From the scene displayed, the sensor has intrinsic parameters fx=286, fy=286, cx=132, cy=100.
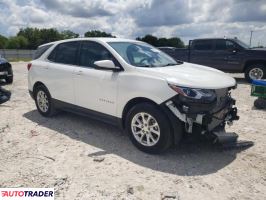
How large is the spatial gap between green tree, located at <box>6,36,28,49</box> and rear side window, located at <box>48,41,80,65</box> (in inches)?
3315

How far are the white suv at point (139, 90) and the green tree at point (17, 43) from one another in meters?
84.8

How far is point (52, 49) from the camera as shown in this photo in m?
6.07

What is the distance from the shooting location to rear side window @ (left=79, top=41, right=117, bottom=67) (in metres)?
4.89

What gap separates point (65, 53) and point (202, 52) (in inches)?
330

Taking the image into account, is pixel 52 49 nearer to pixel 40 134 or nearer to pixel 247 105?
pixel 40 134

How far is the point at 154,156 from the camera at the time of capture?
4273 millimetres

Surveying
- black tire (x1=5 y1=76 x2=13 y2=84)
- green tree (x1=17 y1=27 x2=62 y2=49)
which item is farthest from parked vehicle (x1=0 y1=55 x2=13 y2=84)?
green tree (x1=17 y1=27 x2=62 y2=49)

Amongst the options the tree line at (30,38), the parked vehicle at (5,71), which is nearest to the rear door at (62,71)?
the parked vehicle at (5,71)

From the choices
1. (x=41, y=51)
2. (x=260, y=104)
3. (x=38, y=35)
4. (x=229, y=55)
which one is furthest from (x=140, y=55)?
(x=38, y=35)

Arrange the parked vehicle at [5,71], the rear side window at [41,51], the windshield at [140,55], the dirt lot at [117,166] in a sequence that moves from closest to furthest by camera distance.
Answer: the dirt lot at [117,166] → the windshield at [140,55] → the rear side window at [41,51] → the parked vehicle at [5,71]

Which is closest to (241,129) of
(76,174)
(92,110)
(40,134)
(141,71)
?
(141,71)

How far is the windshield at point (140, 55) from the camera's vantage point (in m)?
4.70

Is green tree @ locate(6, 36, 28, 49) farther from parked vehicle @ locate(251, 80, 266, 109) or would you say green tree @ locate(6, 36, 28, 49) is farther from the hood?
the hood

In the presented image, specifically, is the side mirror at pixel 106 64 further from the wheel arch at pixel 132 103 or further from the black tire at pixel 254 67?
the black tire at pixel 254 67
